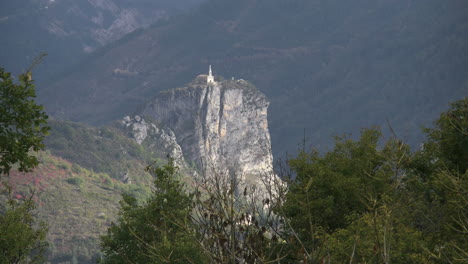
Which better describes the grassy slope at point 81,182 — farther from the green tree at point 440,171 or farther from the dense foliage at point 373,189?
the green tree at point 440,171

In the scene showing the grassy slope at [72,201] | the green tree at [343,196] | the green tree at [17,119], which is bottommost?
the green tree at [17,119]

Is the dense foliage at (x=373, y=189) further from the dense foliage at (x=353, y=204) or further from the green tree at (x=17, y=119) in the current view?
the green tree at (x=17, y=119)

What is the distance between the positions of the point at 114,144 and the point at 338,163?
164 m

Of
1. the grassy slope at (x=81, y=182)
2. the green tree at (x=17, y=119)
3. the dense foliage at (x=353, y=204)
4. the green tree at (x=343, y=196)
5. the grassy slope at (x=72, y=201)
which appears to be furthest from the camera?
the grassy slope at (x=81, y=182)

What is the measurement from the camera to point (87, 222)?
137875mm

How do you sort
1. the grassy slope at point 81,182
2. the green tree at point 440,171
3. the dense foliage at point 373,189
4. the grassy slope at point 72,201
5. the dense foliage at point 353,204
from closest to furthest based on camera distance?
the dense foliage at point 353,204 → the dense foliage at point 373,189 → the green tree at point 440,171 → the grassy slope at point 72,201 → the grassy slope at point 81,182

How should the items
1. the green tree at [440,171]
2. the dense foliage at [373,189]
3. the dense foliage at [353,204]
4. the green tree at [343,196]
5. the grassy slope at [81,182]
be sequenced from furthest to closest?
the grassy slope at [81,182] < the green tree at [440,171] < the dense foliage at [373,189] < the green tree at [343,196] < the dense foliage at [353,204]

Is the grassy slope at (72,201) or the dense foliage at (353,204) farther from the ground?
the grassy slope at (72,201)

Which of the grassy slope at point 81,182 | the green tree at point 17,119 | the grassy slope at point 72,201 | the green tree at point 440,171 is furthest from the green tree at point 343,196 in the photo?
the grassy slope at point 81,182

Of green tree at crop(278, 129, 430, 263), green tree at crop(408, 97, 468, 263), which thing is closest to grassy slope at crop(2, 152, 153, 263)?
green tree at crop(278, 129, 430, 263)

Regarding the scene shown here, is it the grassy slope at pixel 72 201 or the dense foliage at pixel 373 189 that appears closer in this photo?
the dense foliage at pixel 373 189

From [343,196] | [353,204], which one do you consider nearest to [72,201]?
[353,204]

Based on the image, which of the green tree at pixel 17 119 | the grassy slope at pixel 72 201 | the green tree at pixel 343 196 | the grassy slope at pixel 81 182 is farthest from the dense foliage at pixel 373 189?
the grassy slope at pixel 81 182

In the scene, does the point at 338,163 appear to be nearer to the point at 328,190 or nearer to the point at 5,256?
the point at 328,190
